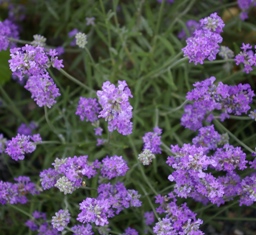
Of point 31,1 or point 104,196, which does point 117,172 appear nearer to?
point 104,196

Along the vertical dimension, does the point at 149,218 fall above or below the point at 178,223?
above

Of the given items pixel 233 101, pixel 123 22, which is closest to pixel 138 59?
pixel 123 22

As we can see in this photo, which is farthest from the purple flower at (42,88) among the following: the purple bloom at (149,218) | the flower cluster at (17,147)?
the purple bloom at (149,218)

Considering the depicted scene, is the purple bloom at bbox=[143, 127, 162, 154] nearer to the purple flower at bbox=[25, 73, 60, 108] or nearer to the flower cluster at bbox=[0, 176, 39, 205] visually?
the purple flower at bbox=[25, 73, 60, 108]

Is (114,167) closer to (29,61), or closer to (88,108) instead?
(88,108)

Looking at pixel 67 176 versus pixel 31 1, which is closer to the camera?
pixel 67 176

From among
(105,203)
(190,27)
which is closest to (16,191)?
(105,203)
